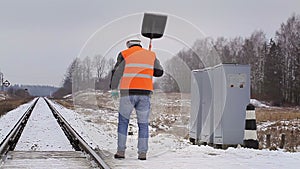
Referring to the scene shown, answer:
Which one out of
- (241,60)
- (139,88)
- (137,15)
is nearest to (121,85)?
(139,88)

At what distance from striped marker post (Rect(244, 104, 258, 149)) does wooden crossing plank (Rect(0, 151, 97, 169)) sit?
266cm

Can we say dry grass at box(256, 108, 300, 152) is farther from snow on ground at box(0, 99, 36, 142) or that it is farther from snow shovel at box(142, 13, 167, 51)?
snow on ground at box(0, 99, 36, 142)

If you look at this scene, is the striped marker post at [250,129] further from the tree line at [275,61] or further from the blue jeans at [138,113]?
the tree line at [275,61]

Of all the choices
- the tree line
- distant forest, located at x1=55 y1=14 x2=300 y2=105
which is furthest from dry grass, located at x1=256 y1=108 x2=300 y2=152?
the tree line

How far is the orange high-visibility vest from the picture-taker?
20.5ft

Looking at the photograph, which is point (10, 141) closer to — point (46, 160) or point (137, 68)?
point (46, 160)

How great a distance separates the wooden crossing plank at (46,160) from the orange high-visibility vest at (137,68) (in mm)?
1227

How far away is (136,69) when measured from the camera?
625 cm

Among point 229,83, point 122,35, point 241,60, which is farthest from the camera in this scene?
point 241,60

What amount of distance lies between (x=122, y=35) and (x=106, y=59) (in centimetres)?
68

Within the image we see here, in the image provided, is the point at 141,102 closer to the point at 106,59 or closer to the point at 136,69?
the point at 136,69

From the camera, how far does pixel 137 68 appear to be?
20.5ft

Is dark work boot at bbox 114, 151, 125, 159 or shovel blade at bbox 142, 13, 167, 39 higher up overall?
shovel blade at bbox 142, 13, 167, 39

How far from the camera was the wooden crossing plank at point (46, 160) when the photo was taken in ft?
19.0
